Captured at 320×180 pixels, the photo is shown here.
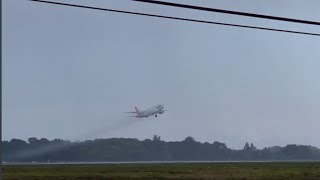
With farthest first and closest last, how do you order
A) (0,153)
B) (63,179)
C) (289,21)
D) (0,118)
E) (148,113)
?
(148,113) < (63,179) < (289,21) < (0,153) < (0,118)

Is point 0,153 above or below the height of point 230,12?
below

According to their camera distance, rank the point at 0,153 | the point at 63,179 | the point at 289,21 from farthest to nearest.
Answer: the point at 63,179
the point at 289,21
the point at 0,153

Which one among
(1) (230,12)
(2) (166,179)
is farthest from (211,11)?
(2) (166,179)

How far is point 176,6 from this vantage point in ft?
40.6

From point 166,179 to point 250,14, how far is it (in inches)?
2468

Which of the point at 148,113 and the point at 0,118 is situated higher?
the point at 148,113

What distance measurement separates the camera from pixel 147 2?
12.4m

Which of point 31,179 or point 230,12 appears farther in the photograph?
point 31,179

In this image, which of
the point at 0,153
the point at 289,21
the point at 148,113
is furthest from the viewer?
the point at 148,113

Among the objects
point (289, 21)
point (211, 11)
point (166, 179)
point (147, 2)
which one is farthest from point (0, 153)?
point (166, 179)

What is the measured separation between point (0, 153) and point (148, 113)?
615 feet

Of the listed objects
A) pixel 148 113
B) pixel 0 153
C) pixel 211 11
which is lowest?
pixel 0 153

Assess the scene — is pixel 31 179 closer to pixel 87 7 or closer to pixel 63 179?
pixel 63 179

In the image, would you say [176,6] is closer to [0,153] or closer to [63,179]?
[0,153]
